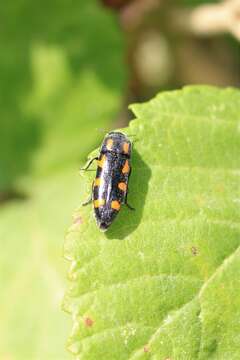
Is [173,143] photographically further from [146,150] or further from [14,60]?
[14,60]

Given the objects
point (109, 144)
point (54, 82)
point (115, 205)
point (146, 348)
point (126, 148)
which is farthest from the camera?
point (54, 82)

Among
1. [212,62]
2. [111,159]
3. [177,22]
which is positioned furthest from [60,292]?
[212,62]

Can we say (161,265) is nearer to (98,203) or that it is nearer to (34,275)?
(98,203)

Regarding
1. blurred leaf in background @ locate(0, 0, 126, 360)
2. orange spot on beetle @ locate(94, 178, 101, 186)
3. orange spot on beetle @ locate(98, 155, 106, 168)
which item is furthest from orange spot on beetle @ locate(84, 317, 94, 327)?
blurred leaf in background @ locate(0, 0, 126, 360)

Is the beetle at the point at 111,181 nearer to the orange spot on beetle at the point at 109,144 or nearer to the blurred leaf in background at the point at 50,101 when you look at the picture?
the orange spot on beetle at the point at 109,144

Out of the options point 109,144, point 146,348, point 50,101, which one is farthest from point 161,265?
point 50,101

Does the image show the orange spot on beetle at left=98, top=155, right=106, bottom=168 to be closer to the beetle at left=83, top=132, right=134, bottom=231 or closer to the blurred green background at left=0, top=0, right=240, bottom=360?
the beetle at left=83, top=132, right=134, bottom=231
